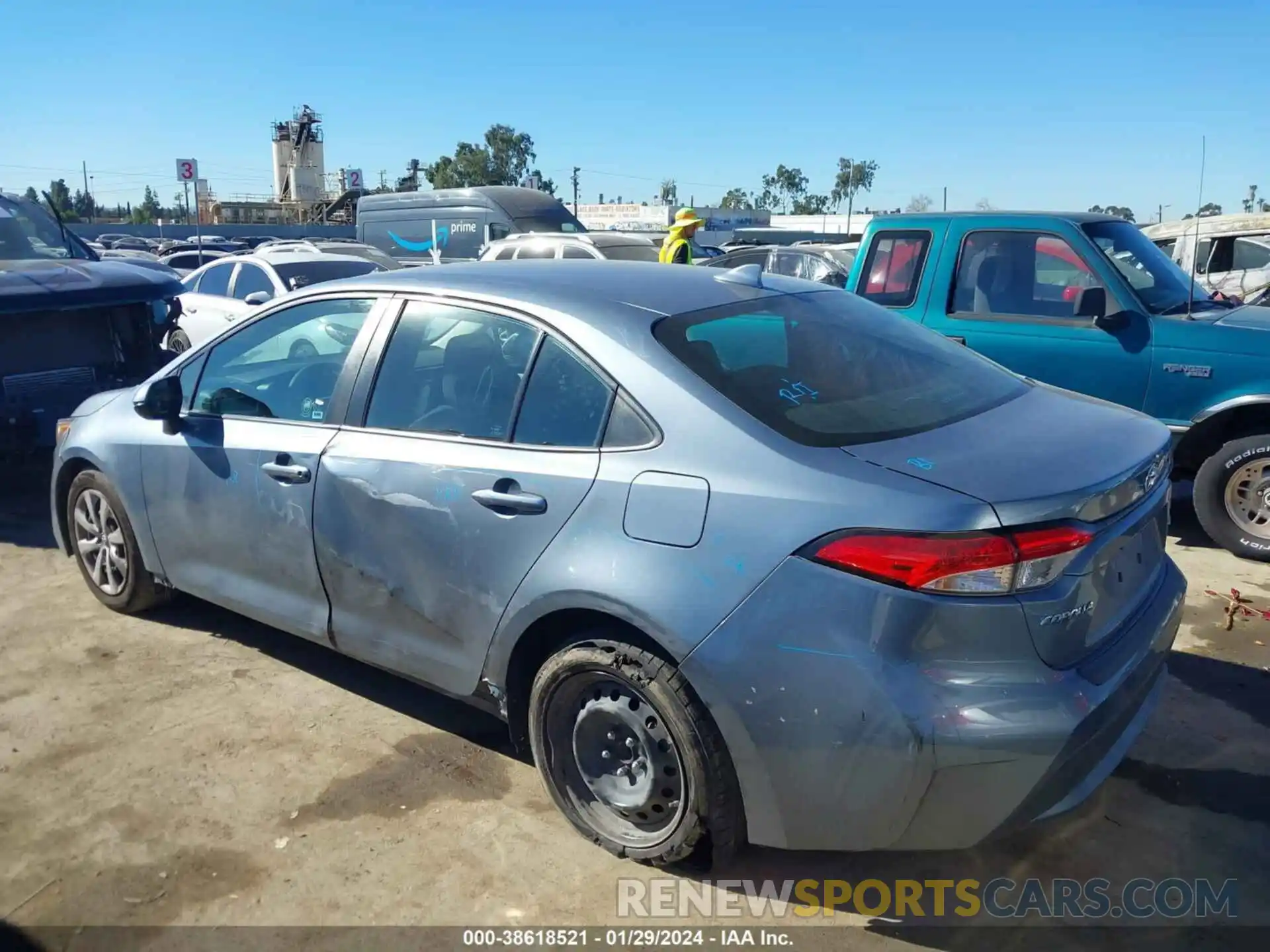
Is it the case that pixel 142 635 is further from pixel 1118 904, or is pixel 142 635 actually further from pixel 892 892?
pixel 1118 904

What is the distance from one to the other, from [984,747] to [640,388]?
4.33ft

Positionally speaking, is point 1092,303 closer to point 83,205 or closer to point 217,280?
point 217,280

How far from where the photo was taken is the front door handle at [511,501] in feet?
9.98

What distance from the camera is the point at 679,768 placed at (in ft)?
9.31

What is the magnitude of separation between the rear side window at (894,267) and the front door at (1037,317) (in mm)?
173

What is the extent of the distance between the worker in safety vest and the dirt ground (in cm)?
555

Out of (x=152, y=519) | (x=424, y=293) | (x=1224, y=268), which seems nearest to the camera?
(x=424, y=293)

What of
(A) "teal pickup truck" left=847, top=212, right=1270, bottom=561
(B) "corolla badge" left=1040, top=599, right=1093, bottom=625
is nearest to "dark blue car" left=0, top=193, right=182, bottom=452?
(A) "teal pickup truck" left=847, top=212, right=1270, bottom=561

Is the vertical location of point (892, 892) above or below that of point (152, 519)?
→ below

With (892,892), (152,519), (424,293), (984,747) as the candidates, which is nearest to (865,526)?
(984,747)

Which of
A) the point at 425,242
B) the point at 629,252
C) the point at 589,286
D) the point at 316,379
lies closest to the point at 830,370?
the point at 589,286

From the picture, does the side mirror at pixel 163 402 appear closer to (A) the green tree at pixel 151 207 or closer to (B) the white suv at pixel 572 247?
(B) the white suv at pixel 572 247

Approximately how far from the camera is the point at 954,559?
2.43m
